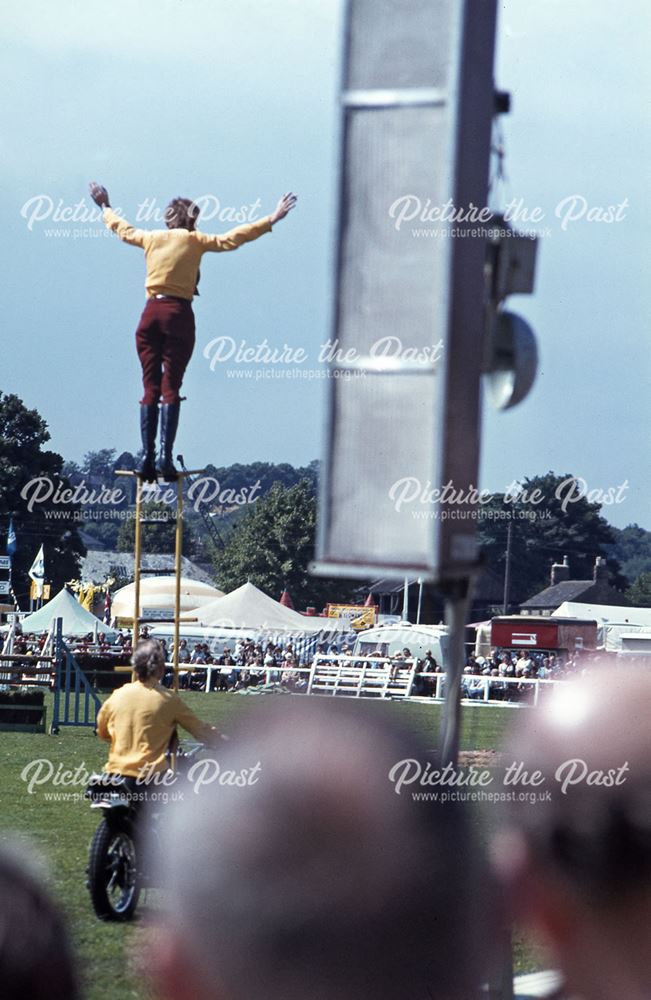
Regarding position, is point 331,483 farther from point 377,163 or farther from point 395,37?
point 395,37

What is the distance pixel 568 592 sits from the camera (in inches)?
3383

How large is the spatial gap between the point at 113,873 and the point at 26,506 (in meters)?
62.9

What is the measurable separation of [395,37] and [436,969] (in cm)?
213

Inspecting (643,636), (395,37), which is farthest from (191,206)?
(643,636)

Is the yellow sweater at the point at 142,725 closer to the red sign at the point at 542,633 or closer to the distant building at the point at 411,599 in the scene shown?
the red sign at the point at 542,633

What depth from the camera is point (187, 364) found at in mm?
8445

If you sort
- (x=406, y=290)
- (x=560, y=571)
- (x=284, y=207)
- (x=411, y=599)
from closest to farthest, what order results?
(x=406, y=290) → (x=284, y=207) → (x=411, y=599) → (x=560, y=571)

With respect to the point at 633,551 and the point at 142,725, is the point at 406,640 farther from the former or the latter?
the point at 633,551

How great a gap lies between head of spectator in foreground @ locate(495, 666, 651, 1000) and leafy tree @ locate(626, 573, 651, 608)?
88.5 metres

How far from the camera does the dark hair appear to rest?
25.1ft

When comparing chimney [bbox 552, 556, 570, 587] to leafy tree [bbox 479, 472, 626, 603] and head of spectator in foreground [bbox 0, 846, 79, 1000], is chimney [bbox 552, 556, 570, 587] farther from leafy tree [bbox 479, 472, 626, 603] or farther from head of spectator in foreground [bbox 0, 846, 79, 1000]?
head of spectator in foreground [bbox 0, 846, 79, 1000]

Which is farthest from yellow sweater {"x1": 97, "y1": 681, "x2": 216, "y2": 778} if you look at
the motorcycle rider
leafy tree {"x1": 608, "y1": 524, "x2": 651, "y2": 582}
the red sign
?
leafy tree {"x1": 608, "y1": 524, "x2": 651, "y2": 582}

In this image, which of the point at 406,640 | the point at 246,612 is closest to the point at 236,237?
the point at 246,612

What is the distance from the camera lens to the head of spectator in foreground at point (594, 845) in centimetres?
142
